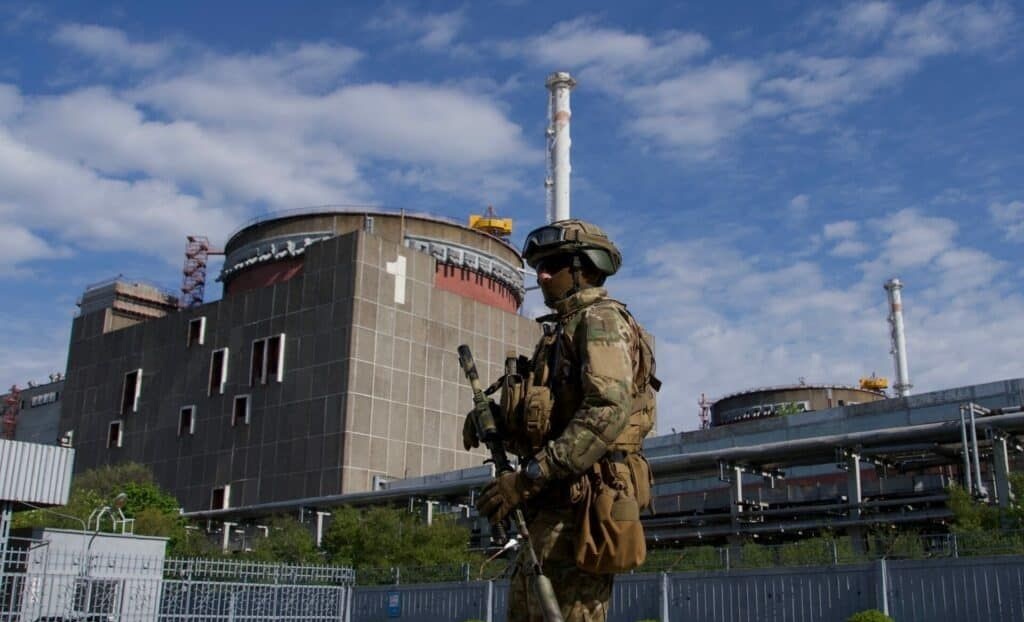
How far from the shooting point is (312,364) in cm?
→ 6206

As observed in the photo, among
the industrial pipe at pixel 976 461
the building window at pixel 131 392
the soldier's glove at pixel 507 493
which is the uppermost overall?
the building window at pixel 131 392

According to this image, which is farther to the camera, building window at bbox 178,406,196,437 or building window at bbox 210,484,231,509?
building window at bbox 178,406,196,437

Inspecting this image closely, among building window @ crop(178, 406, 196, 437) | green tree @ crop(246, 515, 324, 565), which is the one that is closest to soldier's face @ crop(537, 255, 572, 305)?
green tree @ crop(246, 515, 324, 565)

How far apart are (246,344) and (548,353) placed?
63.0 m

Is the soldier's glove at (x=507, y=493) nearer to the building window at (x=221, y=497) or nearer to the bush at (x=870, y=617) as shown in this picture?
the bush at (x=870, y=617)

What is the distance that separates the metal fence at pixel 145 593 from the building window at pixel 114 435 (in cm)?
4843

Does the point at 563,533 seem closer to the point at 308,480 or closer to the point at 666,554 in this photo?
the point at 666,554

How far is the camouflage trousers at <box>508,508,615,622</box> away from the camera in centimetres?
593

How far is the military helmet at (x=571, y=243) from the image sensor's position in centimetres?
650

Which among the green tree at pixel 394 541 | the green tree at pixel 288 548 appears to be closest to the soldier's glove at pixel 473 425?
the green tree at pixel 394 541

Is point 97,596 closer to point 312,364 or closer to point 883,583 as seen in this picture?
point 883,583

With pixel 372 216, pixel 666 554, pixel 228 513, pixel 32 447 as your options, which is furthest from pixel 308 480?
pixel 666 554

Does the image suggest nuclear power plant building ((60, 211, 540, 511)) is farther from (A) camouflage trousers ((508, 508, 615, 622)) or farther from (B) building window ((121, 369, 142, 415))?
(A) camouflage trousers ((508, 508, 615, 622))

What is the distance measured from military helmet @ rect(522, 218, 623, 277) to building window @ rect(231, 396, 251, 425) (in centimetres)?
6078
